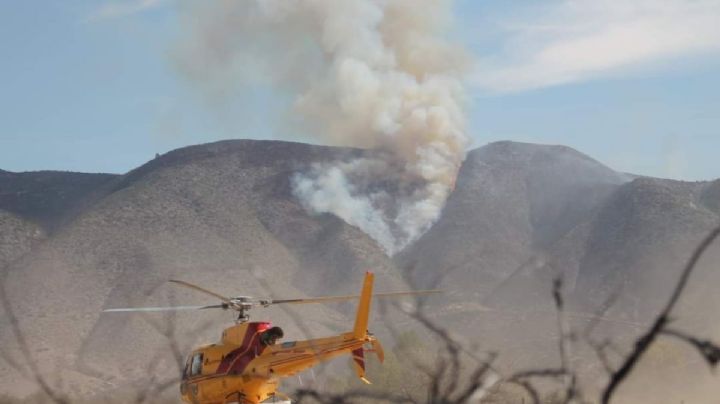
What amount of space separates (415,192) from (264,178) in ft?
72.7

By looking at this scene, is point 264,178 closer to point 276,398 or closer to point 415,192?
point 415,192

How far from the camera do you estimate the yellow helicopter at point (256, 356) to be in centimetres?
2789

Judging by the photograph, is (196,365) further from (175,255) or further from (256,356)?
(175,255)

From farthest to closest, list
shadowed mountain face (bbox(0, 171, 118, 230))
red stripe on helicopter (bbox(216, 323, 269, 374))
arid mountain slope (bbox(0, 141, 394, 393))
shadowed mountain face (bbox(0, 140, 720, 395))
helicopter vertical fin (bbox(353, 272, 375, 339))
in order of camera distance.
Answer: shadowed mountain face (bbox(0, 171, 118, 230)) < shadowed mountain face (bbox(0, 140, 720, 395)) < arid mountain slope (bbox(0, 141, 394, 393)) < red stripe on helicopter (bbox(216, 323, 269, 374)) < helicopter vertical fin (bbox(353, 272, 375, 339))

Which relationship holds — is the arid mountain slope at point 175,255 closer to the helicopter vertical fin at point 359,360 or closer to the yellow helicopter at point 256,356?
the yellow helicopter at point 256,356

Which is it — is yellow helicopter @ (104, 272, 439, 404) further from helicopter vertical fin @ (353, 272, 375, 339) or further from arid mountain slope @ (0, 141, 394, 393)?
arid mountain slope @ (0, 141, 394, 393)

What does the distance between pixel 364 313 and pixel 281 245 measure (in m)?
108

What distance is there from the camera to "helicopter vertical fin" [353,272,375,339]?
92.2ft

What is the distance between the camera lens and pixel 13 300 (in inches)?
4156

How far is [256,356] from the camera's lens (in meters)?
29.2

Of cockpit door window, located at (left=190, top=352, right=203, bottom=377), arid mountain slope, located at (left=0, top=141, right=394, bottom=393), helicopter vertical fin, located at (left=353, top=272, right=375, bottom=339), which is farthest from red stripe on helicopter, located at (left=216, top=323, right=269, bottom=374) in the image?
arid mountain slope, located at (left=0, top=141, right=394, bottom=393)

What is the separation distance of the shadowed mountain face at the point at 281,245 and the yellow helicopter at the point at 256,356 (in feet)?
161

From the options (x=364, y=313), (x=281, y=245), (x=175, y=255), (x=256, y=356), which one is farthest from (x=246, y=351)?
(x=281, y=245)

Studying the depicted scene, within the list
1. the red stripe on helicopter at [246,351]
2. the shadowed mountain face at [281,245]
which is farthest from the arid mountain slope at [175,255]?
the red stripe on helicopter at [246,351]
